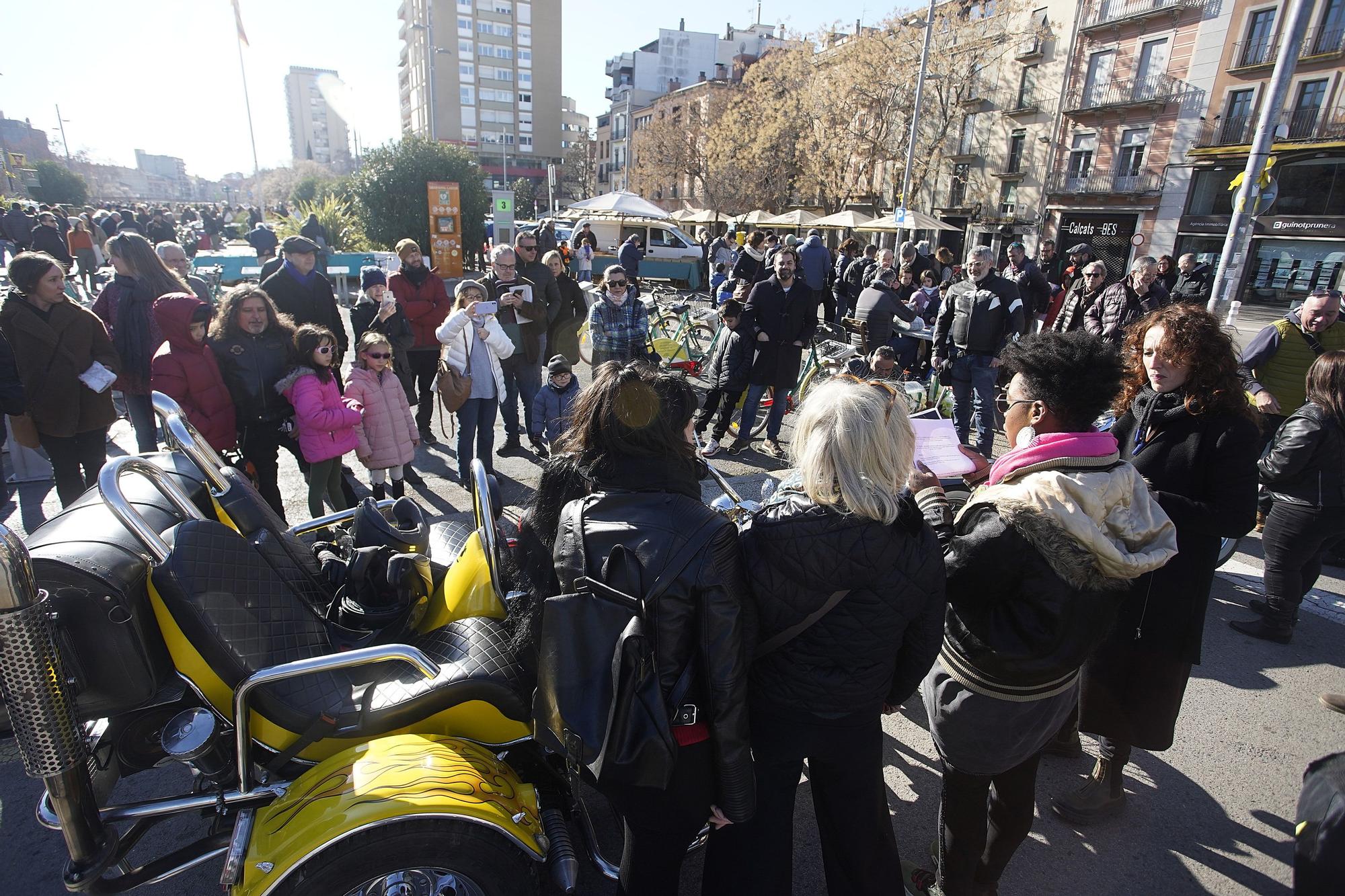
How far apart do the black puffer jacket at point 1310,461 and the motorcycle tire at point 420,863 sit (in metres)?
4.20

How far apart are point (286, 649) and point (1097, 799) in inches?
117

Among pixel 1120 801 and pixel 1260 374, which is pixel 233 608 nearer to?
pixel 1120 801

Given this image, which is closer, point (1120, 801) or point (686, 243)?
point (1120, 801)

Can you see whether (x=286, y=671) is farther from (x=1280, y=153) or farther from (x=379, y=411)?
(x=1280, y=153)

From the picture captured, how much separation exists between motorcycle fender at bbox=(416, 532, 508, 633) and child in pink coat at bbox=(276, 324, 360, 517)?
2.24 m

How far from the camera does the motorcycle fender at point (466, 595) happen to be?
93.1 inches

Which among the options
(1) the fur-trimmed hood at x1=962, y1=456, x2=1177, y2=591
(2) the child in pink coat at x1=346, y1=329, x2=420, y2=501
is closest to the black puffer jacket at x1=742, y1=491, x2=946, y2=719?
(1) the fur-trimmed hood at x1=962, y1=456, x2=1177, y2=591

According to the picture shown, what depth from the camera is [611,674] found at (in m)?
1.55

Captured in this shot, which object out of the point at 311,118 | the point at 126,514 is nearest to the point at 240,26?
the point at 126,514

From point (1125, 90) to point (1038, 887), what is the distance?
3233cm

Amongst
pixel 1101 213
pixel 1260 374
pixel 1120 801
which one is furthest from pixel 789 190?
pixel 1120 801

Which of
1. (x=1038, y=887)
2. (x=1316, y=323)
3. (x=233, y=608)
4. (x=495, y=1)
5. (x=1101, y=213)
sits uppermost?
(x=495, y=1)

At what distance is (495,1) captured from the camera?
7281cm

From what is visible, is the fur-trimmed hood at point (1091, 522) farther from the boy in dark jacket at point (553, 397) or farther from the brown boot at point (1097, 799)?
the boy in dark jacket at point (553, 397)
